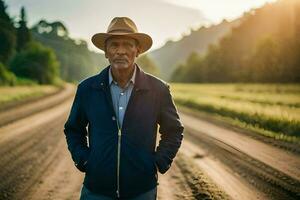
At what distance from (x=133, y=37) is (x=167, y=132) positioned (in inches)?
35.0

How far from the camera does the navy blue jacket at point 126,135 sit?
326 centimetres

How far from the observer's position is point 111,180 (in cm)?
326

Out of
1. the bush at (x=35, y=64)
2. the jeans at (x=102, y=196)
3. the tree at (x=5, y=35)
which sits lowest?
the jeans at (x=102, y=196)

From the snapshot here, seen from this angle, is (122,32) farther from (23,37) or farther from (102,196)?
(23,37)

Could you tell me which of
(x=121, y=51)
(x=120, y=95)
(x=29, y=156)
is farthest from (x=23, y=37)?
(x=120, y=95)

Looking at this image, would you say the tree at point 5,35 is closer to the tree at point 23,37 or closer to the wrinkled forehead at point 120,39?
Answer: the tree at point 23,37

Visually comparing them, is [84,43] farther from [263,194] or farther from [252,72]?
[263,194]

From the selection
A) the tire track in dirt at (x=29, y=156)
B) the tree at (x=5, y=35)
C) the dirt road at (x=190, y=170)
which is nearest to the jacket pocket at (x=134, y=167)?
the dirt road at (x=190, y=170)

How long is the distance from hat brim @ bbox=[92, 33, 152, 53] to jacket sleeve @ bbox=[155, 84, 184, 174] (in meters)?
0.50

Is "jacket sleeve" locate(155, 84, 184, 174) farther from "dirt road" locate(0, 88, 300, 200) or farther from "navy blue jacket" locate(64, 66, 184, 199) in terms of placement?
"dirt road" locate(0, 88, 300, 200)

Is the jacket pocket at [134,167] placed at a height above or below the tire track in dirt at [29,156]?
above

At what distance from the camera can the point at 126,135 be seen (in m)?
3.25

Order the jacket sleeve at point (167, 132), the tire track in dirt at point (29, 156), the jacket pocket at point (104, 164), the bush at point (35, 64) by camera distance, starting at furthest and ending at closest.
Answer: the bush at point (35, 64) < the tire track in dirt at point (29, 156) < the jacket sleeve at point (167, 132) < the jacket pocket at point (104, 164)

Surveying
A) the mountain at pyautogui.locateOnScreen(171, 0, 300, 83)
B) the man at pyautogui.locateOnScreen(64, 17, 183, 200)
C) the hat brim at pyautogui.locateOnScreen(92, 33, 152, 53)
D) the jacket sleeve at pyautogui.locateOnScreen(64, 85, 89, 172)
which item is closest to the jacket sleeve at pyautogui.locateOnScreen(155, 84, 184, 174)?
the man at pyautogui.locateOnScreen(64, 17, 183, 200)
